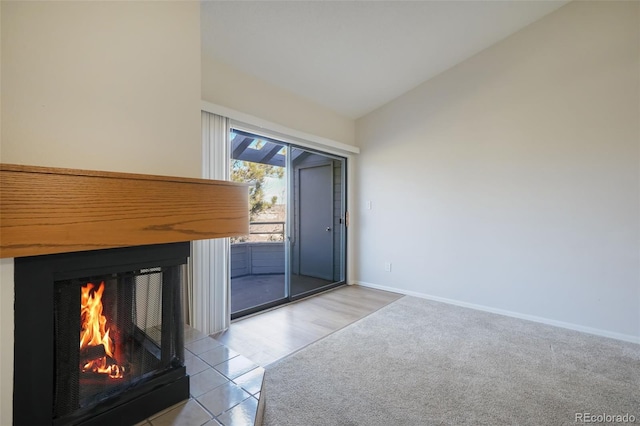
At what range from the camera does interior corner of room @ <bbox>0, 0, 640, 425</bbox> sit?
1066mm

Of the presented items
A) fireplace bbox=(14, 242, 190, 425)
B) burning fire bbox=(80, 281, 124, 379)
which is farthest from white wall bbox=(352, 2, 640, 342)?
burning fire bbox=(80, 281, 124, 379)

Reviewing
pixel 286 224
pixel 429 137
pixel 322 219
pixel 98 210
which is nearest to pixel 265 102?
pixel 286 224

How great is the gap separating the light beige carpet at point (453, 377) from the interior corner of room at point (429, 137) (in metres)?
0.70

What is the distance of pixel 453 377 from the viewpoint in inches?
74.1

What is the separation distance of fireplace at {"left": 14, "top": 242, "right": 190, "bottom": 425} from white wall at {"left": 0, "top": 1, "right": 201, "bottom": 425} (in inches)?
2.1

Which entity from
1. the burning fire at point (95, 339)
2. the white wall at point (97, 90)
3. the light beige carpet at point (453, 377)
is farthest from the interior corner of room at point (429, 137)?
the light beige carpet at point (453, 377)

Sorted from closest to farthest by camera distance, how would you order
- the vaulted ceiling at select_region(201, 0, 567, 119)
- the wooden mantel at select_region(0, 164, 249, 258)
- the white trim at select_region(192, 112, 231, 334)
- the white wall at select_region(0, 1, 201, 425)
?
the wooden mantel at select_region(0, 164, 249, 258)
the white wall at select_region(0, 1, 201, 425)
the vaulted ceiling at select_region(201, 0, 567, 119)
the white trim at select_region(192, 112, 231, 334)

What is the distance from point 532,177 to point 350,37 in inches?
92.3

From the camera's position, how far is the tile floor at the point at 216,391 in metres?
1.18

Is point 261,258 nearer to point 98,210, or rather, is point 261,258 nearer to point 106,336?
point 106,336

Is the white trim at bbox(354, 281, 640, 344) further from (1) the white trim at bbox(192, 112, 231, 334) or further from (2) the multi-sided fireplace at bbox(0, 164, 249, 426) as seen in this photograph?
→ (2) the multi-sided fireplace at bbox(0, 164, 249, 426)

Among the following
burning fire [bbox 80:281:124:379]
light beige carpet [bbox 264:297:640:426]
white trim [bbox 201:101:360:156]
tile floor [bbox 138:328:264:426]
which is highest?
white trim [bbox 201:101:360:156]

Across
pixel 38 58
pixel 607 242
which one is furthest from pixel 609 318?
pixel 38 58

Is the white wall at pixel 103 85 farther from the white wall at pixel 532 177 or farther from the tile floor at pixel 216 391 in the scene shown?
the white wall at pixel 532 177
